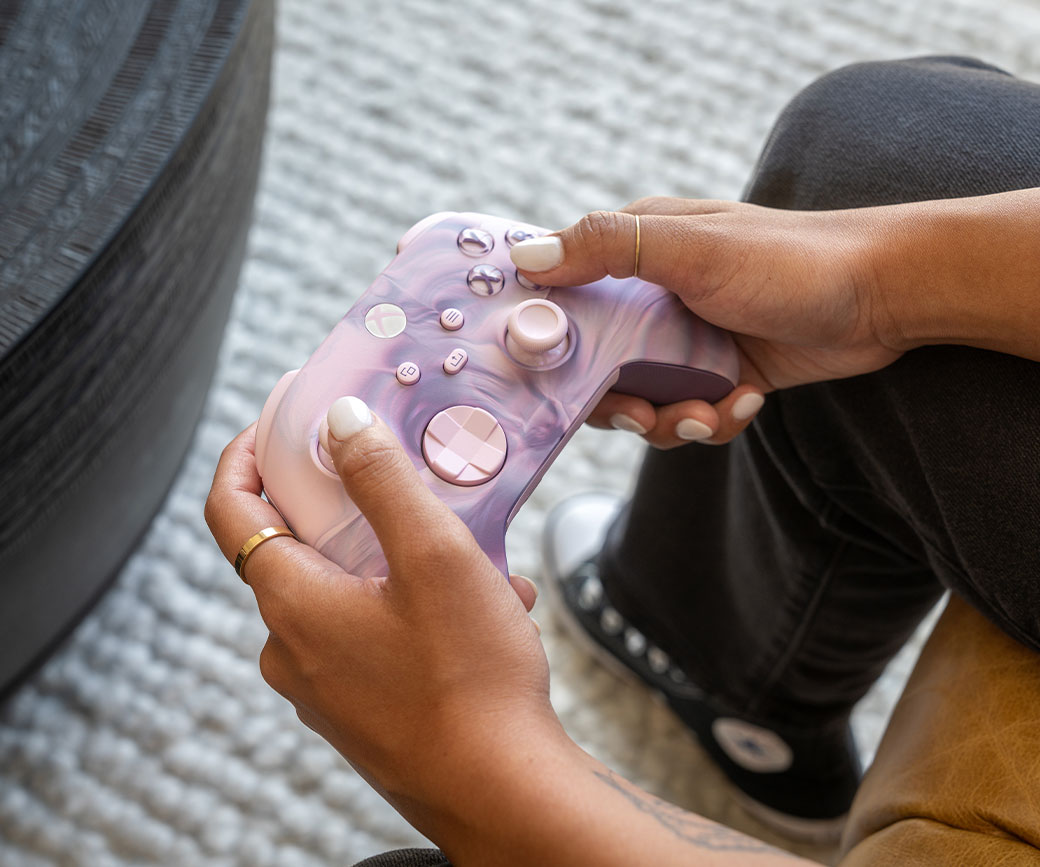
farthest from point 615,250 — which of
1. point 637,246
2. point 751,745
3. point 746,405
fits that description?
point 751,745

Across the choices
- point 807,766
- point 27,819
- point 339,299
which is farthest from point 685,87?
point 27,819

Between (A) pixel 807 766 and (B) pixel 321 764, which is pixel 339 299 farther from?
(A) pixel 807 766

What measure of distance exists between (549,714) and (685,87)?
0.93 m

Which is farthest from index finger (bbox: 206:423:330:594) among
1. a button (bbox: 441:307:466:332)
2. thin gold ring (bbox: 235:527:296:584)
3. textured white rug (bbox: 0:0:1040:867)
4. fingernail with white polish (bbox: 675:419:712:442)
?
textured white rug (bbox: 0:0:1040:867)

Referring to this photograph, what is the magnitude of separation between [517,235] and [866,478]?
0.22 metres

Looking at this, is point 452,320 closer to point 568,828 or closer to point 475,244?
point 475,244

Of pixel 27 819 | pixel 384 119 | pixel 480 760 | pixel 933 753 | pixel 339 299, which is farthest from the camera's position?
pixel 384 119

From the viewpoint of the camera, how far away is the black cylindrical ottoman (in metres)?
0.51

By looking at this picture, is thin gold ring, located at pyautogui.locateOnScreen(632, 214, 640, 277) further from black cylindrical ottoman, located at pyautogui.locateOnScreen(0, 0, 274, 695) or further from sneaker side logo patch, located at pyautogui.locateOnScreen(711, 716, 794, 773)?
sneaker side logo patch, located at pyautogui.locateOnScreen(711, 716, 794, 773)

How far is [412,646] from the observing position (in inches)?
14.7

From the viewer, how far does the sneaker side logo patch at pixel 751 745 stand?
764 mm

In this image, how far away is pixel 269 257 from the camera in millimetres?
1014

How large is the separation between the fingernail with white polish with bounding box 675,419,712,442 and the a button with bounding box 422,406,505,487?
13 cm

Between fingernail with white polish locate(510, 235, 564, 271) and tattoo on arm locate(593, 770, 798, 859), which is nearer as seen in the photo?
tattoo on arm locate(593, 770, 798, 859)
